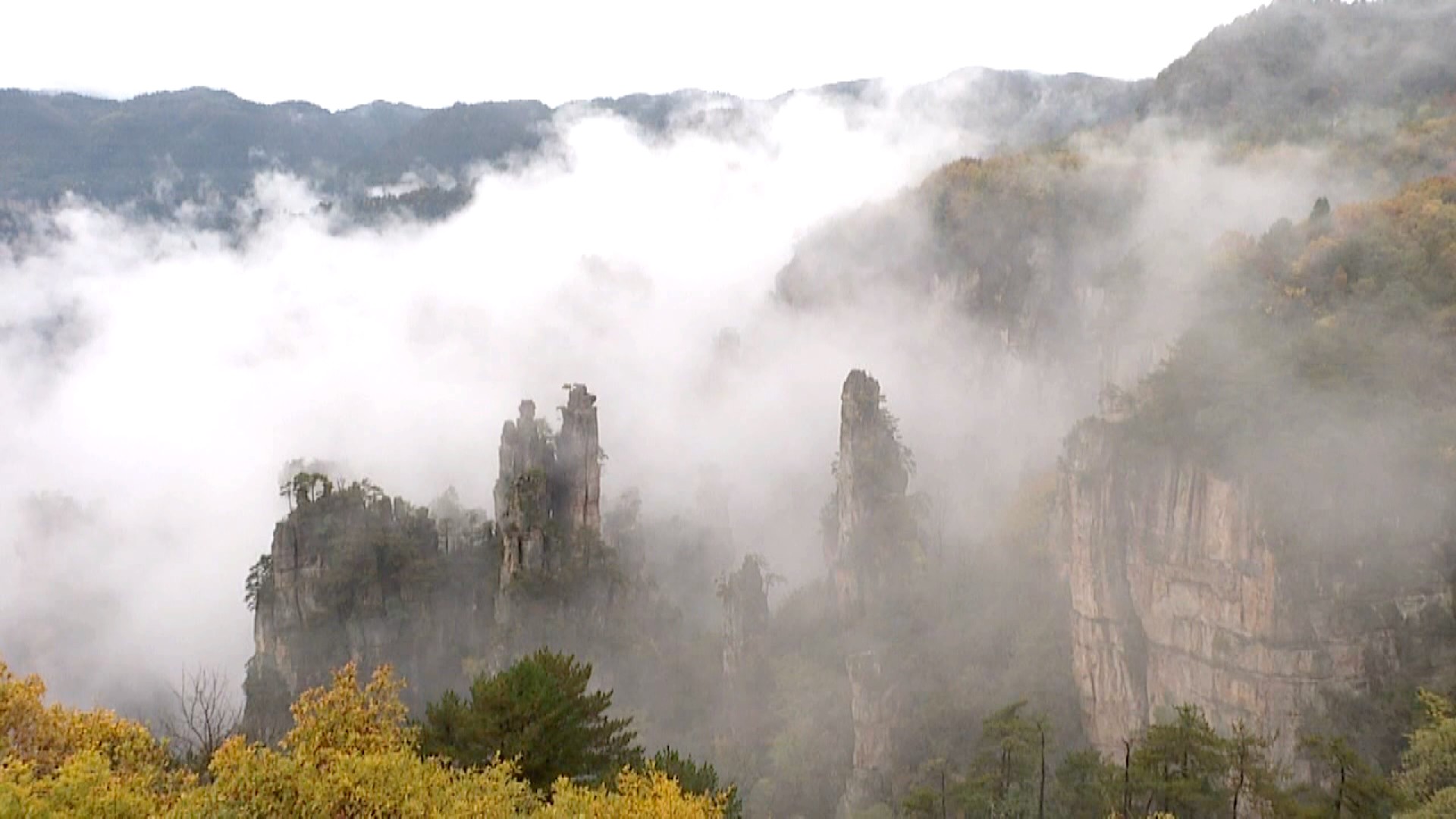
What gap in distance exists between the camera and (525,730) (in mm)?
24172

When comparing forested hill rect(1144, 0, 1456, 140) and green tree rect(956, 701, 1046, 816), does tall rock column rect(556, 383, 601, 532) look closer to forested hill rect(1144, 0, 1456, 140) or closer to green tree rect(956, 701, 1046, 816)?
green tree rect(956, 701, 1046, 816)

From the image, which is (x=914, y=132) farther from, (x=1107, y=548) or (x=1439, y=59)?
(x=1107, y=548)

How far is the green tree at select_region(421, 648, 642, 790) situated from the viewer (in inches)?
938

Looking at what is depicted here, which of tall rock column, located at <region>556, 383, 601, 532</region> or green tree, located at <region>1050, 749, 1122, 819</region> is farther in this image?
tall rock column, located at <region>556, 383, 601, 532</region>

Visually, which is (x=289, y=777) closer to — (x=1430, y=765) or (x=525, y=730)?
(x=525, y=730)

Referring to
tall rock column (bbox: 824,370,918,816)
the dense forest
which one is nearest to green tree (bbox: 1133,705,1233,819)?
the dense forest

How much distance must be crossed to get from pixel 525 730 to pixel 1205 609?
87.0 feet

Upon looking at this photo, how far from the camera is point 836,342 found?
97625 mm

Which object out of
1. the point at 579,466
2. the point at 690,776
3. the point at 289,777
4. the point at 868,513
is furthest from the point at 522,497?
the point at 289,777

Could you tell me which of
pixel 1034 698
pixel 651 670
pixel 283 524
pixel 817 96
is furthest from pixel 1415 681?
pixel 817 96

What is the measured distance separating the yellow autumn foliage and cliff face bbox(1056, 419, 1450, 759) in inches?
989

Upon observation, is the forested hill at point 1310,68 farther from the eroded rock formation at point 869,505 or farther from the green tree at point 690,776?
the green tree at point 690,776

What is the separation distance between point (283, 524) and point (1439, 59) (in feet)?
315

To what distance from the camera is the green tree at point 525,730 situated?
23.8 m
